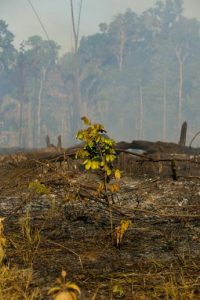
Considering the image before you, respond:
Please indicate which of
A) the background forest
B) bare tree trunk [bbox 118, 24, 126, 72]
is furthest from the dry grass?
bare tree trunk [bbox 118, 24, 126, 72]

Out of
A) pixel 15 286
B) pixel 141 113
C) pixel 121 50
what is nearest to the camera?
pixel 15 286

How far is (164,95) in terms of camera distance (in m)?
73.5

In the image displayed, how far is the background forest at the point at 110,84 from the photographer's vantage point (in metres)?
71.6

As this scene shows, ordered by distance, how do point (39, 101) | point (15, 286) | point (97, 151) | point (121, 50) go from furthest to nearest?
point (121, 50), point (39, 101), point (97, 151), point (15, 286)

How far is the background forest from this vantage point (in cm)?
7162

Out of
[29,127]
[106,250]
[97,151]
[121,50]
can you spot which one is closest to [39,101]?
[29,127]

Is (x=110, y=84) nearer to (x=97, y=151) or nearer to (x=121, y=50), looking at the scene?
(x=121, y=50)

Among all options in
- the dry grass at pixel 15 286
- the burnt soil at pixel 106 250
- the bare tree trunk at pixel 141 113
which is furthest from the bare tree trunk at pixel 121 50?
the dry grass at pixel 15 286

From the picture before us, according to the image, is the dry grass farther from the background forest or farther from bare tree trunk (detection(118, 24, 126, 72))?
bare tree trunk (detection(118, 24, 126, 72))

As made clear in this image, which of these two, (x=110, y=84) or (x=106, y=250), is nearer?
(x=106, y=250)

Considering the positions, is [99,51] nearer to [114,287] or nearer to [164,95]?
[164,95]

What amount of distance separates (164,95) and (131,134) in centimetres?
731

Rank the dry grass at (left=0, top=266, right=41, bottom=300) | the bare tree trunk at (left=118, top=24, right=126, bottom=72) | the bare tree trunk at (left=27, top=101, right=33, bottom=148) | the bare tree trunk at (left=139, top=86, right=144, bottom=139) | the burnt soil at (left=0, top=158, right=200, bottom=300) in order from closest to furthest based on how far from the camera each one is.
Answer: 1. the dry grass at (left=0, top=266, right=41, bottom=300)
2. the burnt soil at (left=0, top=158, right=200, bottom=300)
3. the bare tree trunk at (left=139, top=86, right=144, bottom=139)
4. the bare tree trunk at (left=27, top=101, right=33, bottom=148)
5. the bare tree trunk at (left=118, top=24, right=126, bottom=72)

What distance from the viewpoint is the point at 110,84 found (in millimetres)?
78312
